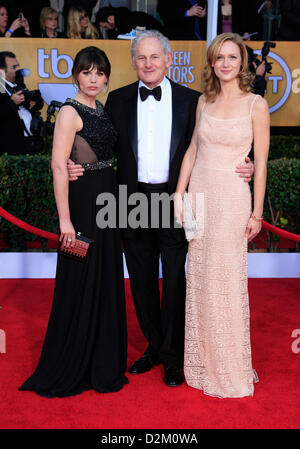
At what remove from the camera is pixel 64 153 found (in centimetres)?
257

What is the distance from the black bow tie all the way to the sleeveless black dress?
0.22 metres

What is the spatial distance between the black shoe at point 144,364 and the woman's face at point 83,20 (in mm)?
4108

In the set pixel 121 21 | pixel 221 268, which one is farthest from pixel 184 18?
pixel 221 268

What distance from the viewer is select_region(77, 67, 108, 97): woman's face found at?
2.58 m

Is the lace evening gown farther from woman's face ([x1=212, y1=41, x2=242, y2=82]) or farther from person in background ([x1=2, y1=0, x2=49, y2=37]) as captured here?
person in background ([x1=2, y1=0, x2=49, y2=37])

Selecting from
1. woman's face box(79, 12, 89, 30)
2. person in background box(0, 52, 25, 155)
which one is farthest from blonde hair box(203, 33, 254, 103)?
woman's face box(79, 12, 89, 30)

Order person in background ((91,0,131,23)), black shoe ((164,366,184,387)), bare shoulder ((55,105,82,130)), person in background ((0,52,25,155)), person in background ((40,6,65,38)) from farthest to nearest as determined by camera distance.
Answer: person in background ((91,0,131,23)) < person in background ((40,6,65,38)) < person in background ((0,52,25,155)) < black shoe ((164,366,184,387)) < bare shoulder ((55,105,82,130))

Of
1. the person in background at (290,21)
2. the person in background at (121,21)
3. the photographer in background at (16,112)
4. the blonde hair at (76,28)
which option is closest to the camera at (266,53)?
the person in background at (290,21)

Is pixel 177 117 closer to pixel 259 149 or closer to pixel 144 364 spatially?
pixel 259 149

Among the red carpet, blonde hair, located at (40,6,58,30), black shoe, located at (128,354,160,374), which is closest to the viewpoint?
the red carpet

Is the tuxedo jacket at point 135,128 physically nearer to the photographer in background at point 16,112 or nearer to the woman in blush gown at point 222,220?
the woman in blush gown at point 222,220

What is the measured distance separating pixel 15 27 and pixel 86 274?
4011 mm

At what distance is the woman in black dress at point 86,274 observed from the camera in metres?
2.59

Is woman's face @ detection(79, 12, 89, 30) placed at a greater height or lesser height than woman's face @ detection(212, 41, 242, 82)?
greater
